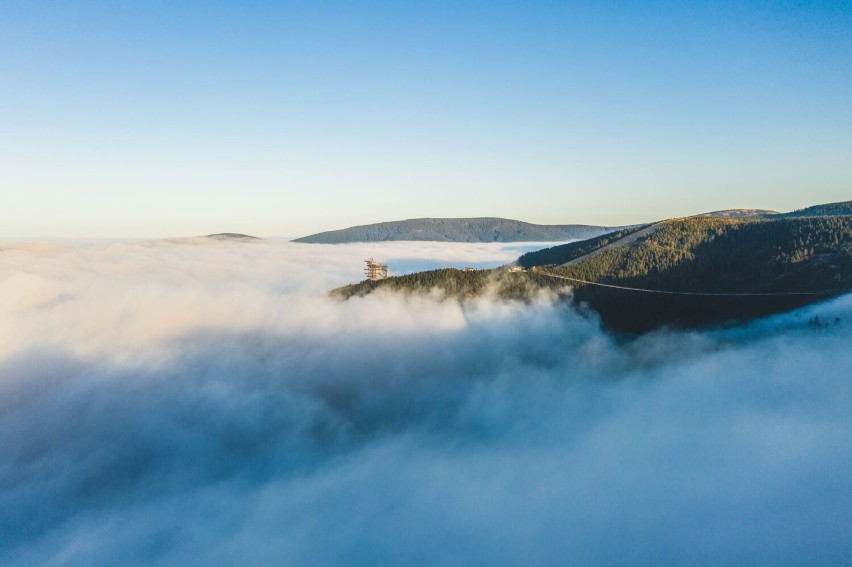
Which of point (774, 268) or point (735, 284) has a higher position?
point (774, 268)

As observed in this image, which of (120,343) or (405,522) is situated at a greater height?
(120,343)

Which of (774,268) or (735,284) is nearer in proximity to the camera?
(735,284)

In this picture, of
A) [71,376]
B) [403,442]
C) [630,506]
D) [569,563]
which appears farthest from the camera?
[71,376]

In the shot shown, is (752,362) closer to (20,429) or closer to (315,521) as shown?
(315,521)

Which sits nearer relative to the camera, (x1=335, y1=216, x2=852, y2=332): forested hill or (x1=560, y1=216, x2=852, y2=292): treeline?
(x1=335, y1=216, x2=852, y2=332): forested hill

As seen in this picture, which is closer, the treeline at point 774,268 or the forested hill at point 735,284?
the forested hill at point 735,284

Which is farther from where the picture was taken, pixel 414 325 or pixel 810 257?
pixel 414 325

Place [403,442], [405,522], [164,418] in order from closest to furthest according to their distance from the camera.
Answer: [405,522] → [403,442] → [164,418]

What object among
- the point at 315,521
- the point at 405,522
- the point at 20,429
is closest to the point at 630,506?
the point at 405,522

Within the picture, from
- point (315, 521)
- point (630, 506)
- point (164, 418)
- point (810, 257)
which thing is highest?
point (810, 257)

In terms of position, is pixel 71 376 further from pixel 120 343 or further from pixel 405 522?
pixel 405 522
